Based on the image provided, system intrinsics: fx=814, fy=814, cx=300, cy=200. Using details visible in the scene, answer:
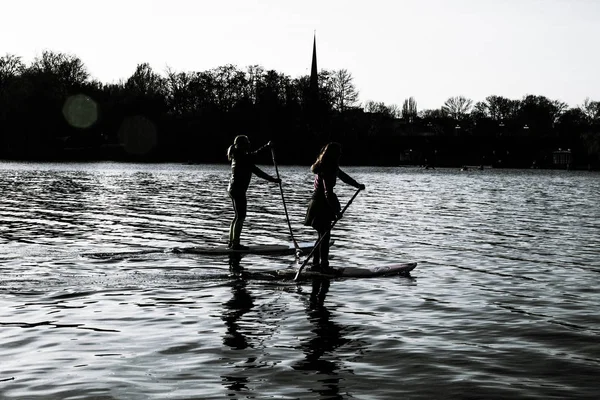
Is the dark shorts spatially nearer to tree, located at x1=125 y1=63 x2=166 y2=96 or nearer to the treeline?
the treeline

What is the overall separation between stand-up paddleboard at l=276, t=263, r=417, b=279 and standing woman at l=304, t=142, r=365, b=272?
0.80ft

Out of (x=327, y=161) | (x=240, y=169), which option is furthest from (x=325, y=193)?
(x=240, y=169)

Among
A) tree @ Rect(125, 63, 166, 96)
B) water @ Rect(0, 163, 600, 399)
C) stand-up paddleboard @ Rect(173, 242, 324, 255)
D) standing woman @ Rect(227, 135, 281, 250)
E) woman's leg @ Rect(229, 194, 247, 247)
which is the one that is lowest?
water @ Rect(0, 163, 600, 399)

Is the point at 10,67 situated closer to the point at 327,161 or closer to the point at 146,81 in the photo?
the point at 146,81

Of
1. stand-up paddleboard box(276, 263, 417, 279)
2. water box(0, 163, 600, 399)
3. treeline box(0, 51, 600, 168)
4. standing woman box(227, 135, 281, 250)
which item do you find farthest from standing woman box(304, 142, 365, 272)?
treeline box(0, 51, 600, 168)

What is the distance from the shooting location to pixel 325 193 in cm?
1506

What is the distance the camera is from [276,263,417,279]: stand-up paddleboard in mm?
15641

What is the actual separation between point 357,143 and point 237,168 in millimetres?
142982

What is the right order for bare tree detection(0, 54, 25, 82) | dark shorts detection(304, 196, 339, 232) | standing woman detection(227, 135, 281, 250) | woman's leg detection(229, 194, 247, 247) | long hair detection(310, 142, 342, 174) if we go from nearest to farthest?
long hair detection(310, 142, 342, 174), dark shorts detection(304, 196, 339, 232), standing woman detection(227, 135, 281, 250), woman's leg detection(229, 194, 247, 247), bare tree detection(0, 54, 25, 82)

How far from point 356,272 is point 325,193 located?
6.70 ft

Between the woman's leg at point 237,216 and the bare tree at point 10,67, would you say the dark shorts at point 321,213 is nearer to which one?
the woman's leg at point 237,216

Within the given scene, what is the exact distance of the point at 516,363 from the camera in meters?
9.67

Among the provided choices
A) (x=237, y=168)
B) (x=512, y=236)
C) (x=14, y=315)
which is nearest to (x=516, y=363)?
(x=14, y=315)

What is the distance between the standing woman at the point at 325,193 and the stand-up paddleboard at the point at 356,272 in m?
0.24
